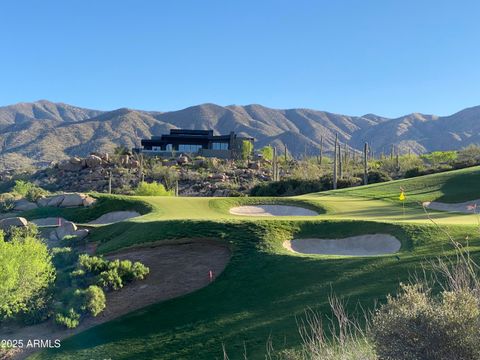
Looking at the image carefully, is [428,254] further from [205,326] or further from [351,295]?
[205,326]

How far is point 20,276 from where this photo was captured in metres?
13.4

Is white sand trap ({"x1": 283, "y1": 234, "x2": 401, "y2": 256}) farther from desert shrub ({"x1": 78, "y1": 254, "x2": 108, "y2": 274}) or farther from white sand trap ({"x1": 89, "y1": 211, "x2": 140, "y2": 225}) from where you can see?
white sand trap ({"x1": 89, "y1": 211, "x2": 140, "y2": 225})

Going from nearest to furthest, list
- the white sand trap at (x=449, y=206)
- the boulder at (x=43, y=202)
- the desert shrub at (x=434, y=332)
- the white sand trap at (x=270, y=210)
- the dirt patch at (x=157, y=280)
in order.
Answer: the desert shrub at (x=434, y=332)
the dirt patch at (x=157, y=280)
the white sand trap at (x=449, y=206)
the white sand trap at (x=270, y=210)
the boulder at (x=43, y=202)

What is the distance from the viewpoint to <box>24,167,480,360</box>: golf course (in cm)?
1071

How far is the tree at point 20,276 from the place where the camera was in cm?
1256

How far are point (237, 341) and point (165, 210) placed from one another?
16.4 meters

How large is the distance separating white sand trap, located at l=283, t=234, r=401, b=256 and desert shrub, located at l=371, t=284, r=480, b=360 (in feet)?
35.3

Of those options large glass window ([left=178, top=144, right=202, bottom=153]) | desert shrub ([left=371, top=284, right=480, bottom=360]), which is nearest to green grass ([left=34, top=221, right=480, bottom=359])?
desert shrub ([left=371, top=284, right=480, bottom=360])

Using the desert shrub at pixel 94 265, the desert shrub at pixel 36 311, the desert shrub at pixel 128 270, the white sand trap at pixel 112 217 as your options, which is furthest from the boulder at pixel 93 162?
the desert shrub at pixel 36 311

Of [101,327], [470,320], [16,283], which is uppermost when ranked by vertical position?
[470,320]

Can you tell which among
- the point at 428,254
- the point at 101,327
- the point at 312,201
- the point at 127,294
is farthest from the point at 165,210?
the point at 428,254

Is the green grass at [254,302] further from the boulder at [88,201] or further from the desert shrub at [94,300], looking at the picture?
the boulder at [88,201]

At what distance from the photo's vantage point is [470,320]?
18.1ft

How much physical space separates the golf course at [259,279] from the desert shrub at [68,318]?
0.53 meters
